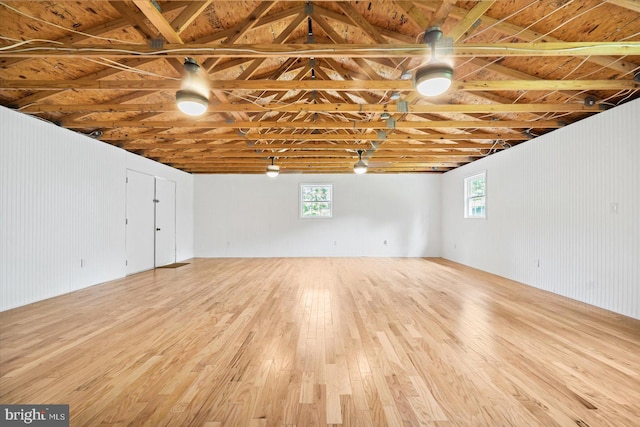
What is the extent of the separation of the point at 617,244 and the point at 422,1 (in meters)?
3.83

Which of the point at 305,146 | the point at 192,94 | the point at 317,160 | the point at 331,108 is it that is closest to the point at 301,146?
the point at 305,146

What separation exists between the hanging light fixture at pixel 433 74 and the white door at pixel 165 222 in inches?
268

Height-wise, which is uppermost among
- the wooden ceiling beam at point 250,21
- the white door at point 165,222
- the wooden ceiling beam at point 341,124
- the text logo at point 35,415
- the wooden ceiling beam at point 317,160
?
the wooden ceiling beam at point 250,21

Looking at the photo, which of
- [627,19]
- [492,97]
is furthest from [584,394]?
[492,97]

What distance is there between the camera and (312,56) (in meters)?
2.50

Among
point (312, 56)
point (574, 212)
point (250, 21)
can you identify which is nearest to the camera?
point (312, 56)

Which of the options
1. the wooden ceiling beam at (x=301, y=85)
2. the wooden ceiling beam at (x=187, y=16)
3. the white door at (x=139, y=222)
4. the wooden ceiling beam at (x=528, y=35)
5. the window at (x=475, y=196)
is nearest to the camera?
the wooden ceiling beam at (x=187, y=16)

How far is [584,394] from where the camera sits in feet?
5.97

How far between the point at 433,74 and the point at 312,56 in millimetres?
1093

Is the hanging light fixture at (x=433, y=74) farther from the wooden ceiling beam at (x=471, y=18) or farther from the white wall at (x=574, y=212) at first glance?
the white wall at (x=574, y=212)

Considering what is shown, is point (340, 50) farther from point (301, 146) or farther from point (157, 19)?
point (301, 146)

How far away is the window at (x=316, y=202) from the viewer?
8.62m

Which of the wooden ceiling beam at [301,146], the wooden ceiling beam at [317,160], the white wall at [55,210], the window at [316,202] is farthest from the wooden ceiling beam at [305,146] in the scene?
the window at [316,202]

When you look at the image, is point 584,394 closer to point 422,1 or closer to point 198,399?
point 198,399
